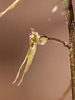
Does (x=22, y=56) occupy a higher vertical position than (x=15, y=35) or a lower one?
lower

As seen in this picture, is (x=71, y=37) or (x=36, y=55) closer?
(x=71, y=37)

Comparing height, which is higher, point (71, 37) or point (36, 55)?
point (71, 37)

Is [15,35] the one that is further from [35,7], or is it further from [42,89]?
[42,89]

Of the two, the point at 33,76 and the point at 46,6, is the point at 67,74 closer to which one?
the point at 33,76

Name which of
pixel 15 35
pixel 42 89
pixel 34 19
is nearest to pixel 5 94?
pixel 42 89

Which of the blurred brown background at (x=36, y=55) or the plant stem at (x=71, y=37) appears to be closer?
the plant stem at (x=71, y=37)

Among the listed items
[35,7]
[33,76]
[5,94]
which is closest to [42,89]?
[33,76]


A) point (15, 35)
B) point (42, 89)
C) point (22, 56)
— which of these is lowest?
point (42, 89)
